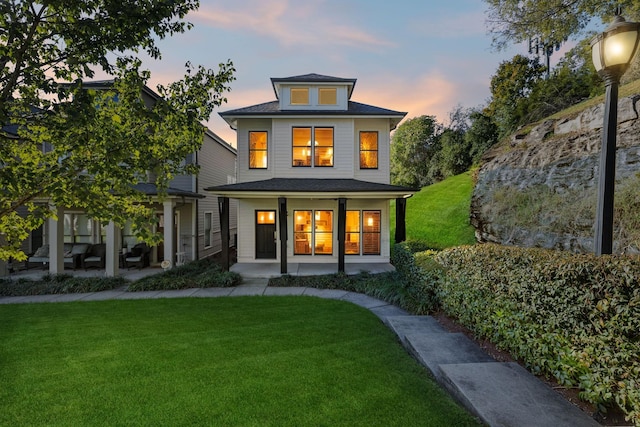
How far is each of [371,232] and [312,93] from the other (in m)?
6.23

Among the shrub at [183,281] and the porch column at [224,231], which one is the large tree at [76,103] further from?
the porch column at [224,231]

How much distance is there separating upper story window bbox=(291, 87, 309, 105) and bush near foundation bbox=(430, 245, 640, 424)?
989cm

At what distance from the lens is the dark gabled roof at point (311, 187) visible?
9492mm

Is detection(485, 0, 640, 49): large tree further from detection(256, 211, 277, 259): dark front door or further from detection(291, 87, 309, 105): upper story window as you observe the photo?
detection(256, 211, 277, 259): dark front door

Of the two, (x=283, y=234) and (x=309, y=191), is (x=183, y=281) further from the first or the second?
(x=309, y=191)

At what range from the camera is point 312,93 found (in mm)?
11789

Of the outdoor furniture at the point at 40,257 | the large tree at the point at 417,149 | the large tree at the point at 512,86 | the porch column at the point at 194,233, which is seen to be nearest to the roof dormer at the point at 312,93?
the porch column at the point at 194,233

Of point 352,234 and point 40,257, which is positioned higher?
point 352,234

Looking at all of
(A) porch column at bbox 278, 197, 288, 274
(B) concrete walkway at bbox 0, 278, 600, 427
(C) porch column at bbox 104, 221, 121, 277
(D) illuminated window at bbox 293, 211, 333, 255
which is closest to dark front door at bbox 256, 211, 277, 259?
(D) illuminated window at bbox 293, 211, 333, 255

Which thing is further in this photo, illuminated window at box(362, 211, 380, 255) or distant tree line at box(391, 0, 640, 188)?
illuminated window at box(362, 211, 380, 255)

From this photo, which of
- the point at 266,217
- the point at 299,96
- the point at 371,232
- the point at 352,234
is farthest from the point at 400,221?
the point at 299,96

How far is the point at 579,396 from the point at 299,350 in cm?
312

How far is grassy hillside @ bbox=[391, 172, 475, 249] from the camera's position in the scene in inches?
522

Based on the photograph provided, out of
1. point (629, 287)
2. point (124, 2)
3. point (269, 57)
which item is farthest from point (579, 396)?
point (269, 57)
